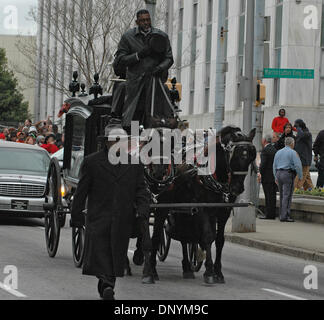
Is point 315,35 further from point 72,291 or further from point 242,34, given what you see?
point 72,291

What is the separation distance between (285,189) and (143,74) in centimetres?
942

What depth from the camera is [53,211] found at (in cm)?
1551

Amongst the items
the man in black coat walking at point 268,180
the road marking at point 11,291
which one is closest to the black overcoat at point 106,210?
the road marking at point 11,291

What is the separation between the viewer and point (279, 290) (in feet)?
40.3

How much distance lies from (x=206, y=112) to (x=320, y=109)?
31.3ft

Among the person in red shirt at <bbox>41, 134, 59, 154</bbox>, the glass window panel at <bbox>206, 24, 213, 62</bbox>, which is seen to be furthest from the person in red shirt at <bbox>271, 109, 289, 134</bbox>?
the glass window panel at <bbox>206, 24, 213, 62</bbox>

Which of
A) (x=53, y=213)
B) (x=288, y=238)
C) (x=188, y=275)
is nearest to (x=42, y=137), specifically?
(x=288, y=238)

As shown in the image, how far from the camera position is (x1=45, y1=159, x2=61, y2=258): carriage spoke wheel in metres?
15.0

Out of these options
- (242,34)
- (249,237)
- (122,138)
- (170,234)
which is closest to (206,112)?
(242,34)

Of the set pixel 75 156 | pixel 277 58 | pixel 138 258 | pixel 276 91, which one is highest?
pixel 277 58

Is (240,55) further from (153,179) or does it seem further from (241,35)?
(153,179)

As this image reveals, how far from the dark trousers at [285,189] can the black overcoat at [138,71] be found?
30.2ft

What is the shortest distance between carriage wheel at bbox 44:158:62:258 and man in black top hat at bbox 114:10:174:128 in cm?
224

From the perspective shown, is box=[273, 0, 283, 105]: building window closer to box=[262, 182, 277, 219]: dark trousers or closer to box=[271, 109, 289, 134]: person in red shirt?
box=[271, 109, 289, 134]: person in red shirt
